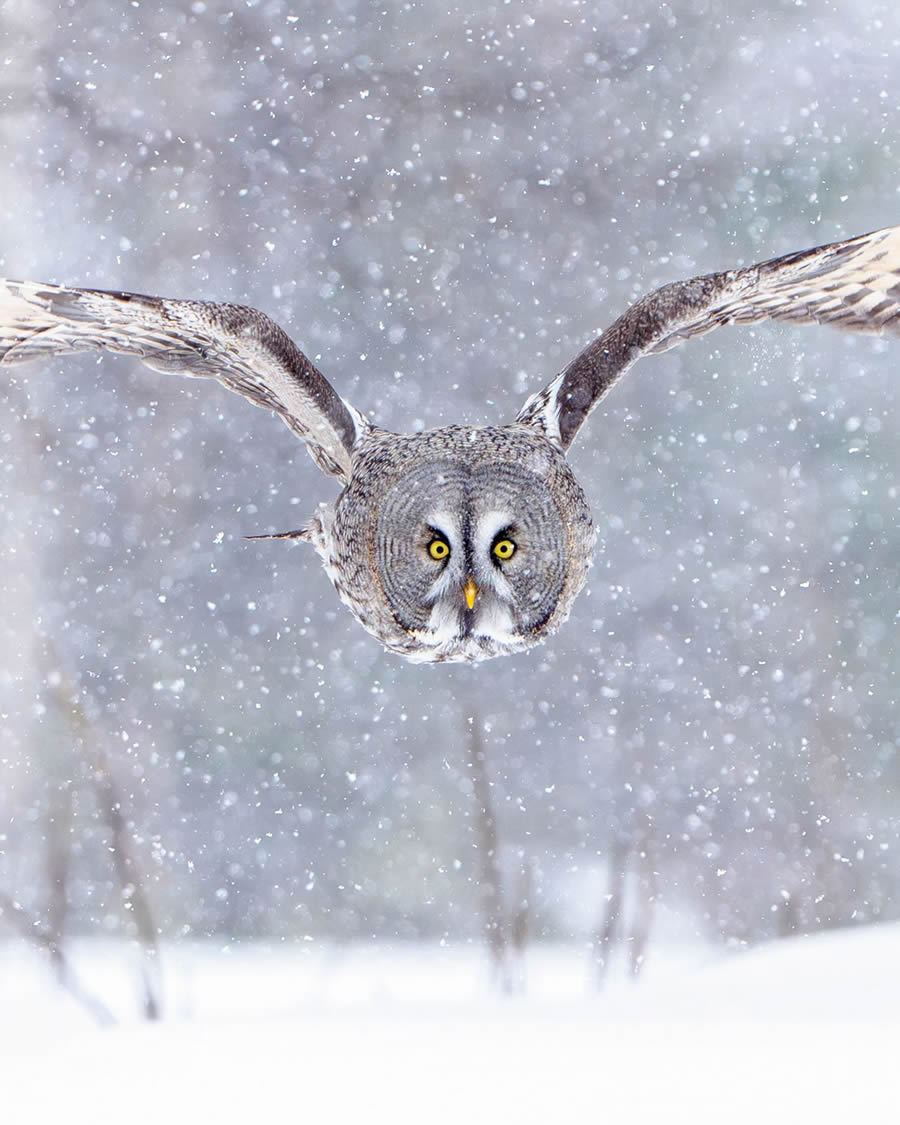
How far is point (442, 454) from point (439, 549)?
0.20m

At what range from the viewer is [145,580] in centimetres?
477

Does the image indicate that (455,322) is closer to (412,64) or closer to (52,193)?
(412,64)

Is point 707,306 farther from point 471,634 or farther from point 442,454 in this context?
point 471,634

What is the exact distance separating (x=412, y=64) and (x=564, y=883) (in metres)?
3.97

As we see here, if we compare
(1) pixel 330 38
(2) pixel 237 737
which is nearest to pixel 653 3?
(1) pixel 330 38

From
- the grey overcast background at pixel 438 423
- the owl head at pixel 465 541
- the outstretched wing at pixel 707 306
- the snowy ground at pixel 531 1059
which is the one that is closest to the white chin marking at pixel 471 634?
the owl head at pixel 465 541

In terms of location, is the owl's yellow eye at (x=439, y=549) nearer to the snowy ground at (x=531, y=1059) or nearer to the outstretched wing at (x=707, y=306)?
the outstretched wing at (x=707, y=306)

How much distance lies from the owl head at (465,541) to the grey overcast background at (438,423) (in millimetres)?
2590

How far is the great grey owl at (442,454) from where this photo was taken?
2.06 metres

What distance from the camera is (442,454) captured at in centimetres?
209

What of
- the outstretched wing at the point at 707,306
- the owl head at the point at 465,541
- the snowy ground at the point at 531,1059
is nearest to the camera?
the snowy ground at the point at 531,1059

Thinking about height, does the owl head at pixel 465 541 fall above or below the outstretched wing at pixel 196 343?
below

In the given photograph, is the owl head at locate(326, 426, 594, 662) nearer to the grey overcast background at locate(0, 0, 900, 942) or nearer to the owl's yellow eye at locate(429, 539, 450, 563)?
the owl's yellow eye at locate(429, 539, 450, 563)

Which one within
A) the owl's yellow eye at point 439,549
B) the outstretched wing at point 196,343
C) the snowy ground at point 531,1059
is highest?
the outstretched wing at point 196,343
